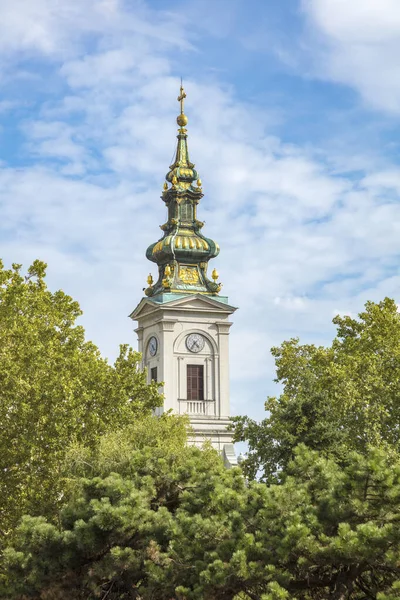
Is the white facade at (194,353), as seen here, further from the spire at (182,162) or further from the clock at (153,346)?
the spire at (182,162)

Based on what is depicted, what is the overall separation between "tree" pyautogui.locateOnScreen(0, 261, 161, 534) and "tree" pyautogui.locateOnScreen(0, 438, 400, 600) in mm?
5766

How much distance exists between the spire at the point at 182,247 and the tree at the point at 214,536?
1976 inches

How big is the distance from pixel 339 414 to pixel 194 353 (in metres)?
38.4

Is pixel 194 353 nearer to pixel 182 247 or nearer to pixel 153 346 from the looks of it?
pixel 153 346

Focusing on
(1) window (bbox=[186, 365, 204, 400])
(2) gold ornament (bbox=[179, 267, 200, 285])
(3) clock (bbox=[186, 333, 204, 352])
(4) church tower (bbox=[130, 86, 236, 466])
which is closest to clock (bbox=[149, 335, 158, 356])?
(4) church tower (bbox=[130, 86, 236, 466])

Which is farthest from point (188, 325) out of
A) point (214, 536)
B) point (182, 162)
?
point (214, 536)

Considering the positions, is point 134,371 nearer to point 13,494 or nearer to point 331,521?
point 13,494

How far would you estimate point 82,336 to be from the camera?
45281mm

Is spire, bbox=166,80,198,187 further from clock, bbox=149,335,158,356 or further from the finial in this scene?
clock, bbox=149,335,158,356

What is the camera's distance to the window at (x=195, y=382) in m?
84.6

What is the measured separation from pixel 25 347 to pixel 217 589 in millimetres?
15064

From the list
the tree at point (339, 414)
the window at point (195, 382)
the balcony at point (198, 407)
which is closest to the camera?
the tree at point (339, 414)

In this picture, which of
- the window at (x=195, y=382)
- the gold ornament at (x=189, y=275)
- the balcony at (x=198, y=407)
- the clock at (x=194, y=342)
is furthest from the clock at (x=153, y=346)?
the gold ornament at (x=189, y=275)

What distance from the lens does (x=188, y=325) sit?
85.2m
